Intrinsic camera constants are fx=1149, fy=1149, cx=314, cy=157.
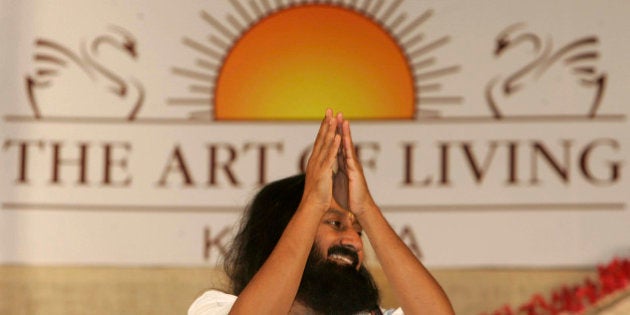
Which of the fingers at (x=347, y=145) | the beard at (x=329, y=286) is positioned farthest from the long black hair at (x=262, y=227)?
the fingers at (x=347, y=145)

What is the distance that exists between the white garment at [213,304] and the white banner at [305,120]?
4.92ft

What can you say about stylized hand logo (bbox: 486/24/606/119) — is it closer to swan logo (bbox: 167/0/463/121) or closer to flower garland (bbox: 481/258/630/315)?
swan logo (bbox: 167/0/463/121)

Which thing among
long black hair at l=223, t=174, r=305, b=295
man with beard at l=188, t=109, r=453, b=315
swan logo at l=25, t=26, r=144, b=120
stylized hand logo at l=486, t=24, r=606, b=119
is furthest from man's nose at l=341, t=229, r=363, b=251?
swan logo at l=25, t=26, r=144, b=120

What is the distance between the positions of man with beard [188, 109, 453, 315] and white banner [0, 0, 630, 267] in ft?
4.41

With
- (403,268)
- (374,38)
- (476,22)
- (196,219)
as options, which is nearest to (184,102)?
(196,219)

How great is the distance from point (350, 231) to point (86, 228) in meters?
1.81

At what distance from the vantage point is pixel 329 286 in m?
2.73

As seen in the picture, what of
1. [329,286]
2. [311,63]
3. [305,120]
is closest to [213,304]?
[329,286]

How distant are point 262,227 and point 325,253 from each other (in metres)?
0.23

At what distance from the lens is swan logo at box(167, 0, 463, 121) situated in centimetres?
426

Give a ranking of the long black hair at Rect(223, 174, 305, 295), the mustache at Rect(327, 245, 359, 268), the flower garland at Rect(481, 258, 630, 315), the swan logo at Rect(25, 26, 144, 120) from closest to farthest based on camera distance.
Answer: the mustache at Rect(327, 245, 359, 268) → the long black hair at Rect(223, 174, 305, 295) → the flower garland at Rect(481, 258, 630, 315) → the swan logo at Rect(25, 26, 144, 120)

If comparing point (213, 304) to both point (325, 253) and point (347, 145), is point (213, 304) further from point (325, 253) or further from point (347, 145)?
point (347, 145)

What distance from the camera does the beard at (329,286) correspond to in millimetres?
2732

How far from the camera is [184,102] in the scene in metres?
4.29
